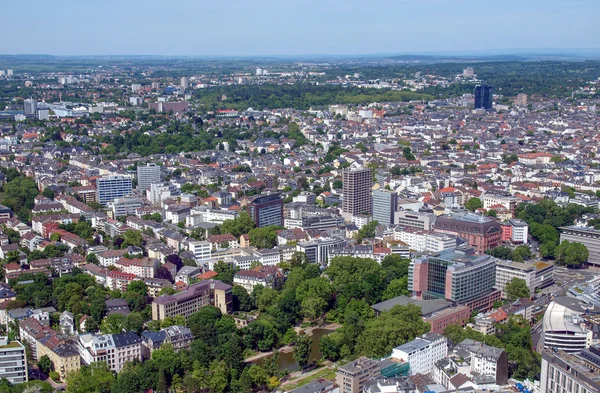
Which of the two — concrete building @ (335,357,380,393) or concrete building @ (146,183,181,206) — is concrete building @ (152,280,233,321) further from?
concrete building @ (146,183,181,206)

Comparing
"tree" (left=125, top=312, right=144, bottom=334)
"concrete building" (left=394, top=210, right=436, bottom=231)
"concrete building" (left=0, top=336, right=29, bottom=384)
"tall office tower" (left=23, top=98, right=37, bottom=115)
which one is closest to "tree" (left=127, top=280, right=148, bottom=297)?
"tree" (left=125, top=312, right=144, bottom=334)

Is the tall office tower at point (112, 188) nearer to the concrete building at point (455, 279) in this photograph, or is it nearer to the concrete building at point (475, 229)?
the concrete building at point (475, 229)

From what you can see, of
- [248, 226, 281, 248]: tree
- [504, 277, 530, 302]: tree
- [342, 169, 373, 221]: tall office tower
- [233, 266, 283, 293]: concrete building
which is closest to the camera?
[504, 277, 530, 302]: tree

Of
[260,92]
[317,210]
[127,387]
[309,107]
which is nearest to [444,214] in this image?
[317,210]

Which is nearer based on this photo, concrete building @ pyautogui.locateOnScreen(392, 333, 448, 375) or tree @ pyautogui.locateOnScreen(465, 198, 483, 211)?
concrete building @ pyautogui.locateOnScreen(392, 333, 448, 375)

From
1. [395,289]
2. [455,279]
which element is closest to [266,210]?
[395,289]

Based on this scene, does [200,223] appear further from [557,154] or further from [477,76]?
[477,76]

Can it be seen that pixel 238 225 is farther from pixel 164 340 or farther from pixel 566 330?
pixel 566 330
